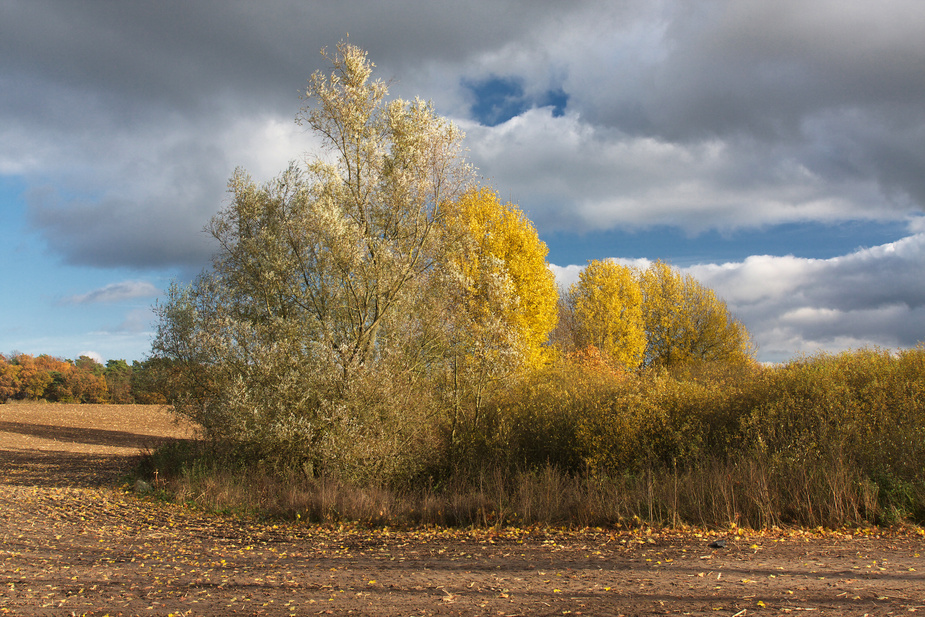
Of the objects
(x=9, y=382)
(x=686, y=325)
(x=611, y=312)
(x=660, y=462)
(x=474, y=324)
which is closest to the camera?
(x=660, y=462)

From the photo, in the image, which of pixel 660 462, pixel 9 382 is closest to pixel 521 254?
→ pixel 660 462

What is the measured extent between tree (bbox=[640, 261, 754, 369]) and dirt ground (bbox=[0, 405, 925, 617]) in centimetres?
3042

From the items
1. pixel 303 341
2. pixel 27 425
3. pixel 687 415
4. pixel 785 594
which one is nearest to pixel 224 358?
pixel 303 341

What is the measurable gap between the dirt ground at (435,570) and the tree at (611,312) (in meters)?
24.7

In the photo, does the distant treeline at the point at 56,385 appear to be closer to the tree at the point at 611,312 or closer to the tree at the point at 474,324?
the tree at the point at 611,312

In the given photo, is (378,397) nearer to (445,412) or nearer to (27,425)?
(445,412)

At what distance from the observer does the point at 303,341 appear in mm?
13703

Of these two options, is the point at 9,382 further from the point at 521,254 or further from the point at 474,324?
the point at 474,324

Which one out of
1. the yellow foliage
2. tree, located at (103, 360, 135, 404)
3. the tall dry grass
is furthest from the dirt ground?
tree, located at (103, 360, 135, 404)

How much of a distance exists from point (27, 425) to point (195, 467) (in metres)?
26.6

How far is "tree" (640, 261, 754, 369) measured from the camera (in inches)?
1486

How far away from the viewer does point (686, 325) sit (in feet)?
126

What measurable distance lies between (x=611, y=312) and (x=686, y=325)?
775cm

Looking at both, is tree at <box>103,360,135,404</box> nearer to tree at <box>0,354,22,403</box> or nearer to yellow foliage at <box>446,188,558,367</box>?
tree at <box>0,354,22,403</box>
